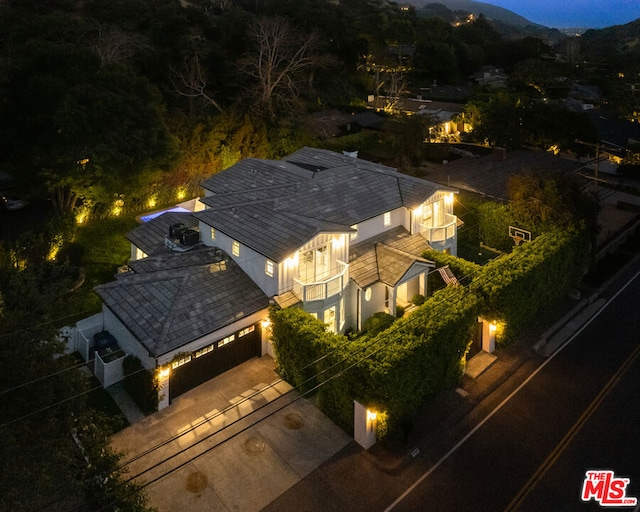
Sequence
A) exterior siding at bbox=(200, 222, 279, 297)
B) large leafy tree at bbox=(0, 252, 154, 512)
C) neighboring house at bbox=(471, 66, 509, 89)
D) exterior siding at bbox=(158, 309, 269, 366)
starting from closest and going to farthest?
1. large leafy tree at bbox=(0, 252, 154, 512)
2. exterior siding at bbox=(158, 309, 269, 366)
3. exterior siding at bbox=(200, 222, 279, 297)
4. neighboring house at bbox=(471, 66, 509, 89)

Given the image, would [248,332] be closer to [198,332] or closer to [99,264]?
[198,332]

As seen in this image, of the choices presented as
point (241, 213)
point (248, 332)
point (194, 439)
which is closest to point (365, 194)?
point (241, 213)

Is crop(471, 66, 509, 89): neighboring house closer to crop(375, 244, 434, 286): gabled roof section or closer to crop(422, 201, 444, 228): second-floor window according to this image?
crop(422, 201, 444, 228): second-floor window

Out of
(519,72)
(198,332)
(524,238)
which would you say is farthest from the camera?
(519,72)

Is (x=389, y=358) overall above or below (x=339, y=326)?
above

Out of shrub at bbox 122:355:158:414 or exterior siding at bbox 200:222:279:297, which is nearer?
shrub at bbox 122:355:158:414

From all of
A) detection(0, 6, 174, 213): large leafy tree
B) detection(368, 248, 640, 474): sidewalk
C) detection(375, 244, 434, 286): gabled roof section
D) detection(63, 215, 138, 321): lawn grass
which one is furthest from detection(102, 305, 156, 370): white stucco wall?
detection(0, 6, 174, 213): large leafy tree

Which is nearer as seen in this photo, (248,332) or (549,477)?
(549,477)

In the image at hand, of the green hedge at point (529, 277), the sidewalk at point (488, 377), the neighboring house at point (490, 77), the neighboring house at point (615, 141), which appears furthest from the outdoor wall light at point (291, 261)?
the neighboring house at point (490, 77)
